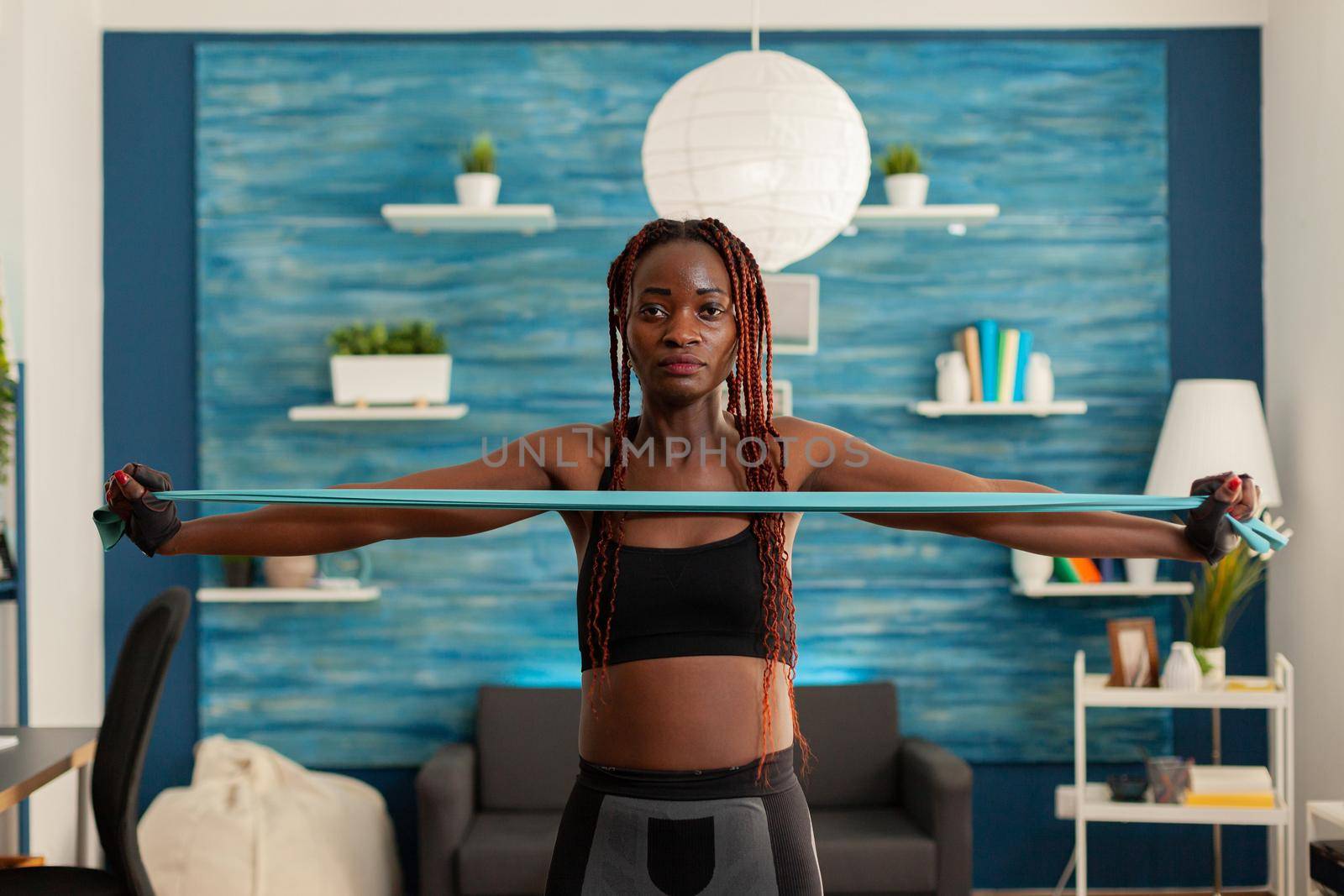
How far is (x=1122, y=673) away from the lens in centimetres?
349

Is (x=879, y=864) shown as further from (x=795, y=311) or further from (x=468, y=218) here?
(x=468, y=218)

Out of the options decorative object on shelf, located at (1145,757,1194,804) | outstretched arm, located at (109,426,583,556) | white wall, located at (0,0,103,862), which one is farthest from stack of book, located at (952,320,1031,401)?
white wall, located at (0,0,103,862)

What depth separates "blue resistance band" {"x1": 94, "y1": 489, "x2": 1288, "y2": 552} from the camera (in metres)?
1.22

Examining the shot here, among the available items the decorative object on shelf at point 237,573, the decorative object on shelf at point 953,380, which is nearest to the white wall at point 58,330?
the decorative object on shelf at point 237,573

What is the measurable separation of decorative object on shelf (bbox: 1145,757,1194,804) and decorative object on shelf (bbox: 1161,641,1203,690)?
208 millimetres

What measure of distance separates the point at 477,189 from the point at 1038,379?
1881 mm

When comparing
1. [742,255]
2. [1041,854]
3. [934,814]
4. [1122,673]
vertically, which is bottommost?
[1041,854]

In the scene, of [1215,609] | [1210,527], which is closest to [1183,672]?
[1215,609]

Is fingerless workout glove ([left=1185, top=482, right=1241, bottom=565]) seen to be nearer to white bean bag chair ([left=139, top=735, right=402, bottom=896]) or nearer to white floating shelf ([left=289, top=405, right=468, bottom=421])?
white floating shelf ([left=289, top=405, right=468, bottom=421])

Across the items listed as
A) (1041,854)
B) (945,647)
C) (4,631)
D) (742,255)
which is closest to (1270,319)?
(945,647)

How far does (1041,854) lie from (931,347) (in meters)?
1.72

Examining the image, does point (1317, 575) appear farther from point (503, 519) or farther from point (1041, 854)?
point (503, 519)

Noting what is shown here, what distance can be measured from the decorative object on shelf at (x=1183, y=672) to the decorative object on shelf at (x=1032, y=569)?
1.54ft

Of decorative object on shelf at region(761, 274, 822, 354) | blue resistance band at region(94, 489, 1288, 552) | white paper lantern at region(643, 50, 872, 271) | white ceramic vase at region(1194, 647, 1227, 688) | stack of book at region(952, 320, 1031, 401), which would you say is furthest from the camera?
decorative object on shelf at region(761, 274, 822, 354)
